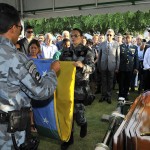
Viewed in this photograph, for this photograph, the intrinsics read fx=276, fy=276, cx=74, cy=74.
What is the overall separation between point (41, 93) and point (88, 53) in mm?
2022

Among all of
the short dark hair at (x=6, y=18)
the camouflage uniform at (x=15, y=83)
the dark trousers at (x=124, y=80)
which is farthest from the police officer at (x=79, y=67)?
the dark trousers at (x=124, y=80)

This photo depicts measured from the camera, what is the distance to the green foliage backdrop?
1904 centimetres

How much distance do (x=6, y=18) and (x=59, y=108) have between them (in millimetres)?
1900

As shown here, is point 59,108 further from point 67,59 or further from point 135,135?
point 135,135

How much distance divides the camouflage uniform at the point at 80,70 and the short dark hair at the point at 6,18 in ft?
6.18

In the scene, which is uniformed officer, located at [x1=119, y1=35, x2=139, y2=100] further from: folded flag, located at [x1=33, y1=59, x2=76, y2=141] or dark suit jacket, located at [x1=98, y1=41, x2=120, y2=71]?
folded flag, located at [x1=33, y1=59, x2=76, y2=141]

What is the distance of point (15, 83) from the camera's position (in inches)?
74.4

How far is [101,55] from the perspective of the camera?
6.96m

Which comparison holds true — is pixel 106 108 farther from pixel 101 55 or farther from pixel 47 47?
pixel 47 47

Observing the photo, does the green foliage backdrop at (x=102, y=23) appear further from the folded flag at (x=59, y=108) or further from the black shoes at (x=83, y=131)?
the folded flag at (x=59, y=108)

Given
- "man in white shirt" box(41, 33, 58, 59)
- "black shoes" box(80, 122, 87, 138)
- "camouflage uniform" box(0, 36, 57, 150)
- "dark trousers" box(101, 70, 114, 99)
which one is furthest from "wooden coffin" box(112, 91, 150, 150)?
"dark trousers" box(101, 70, 114, 99)

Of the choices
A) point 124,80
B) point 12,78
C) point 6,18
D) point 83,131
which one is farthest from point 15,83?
point 124,80

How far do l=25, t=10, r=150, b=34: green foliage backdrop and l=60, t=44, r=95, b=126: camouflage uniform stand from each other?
13.8 metres

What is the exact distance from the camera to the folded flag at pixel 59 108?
3307 millimetres
